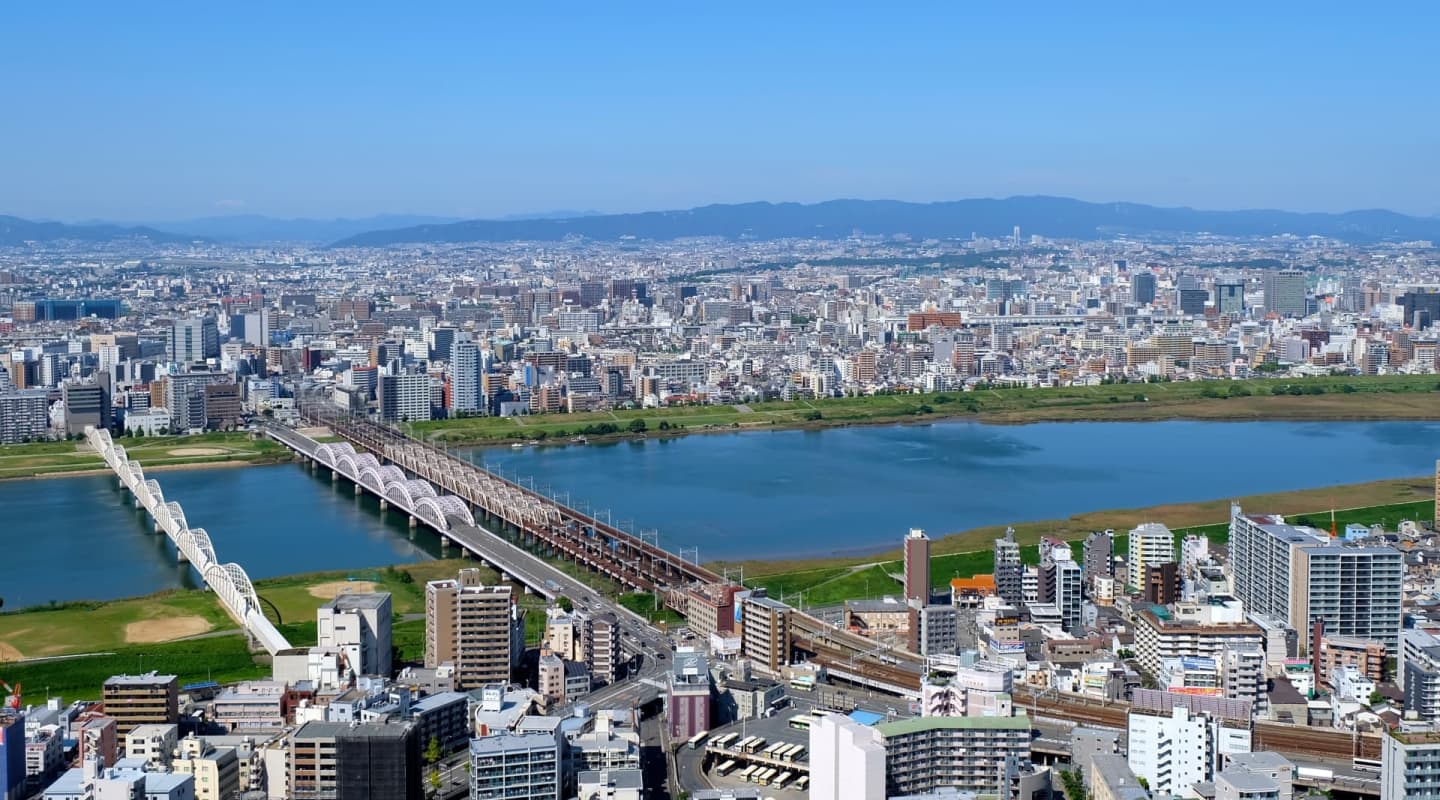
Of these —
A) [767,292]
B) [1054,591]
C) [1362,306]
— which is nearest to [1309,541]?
[1054,591]

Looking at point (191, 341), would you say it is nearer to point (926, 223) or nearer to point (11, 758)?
point (11, 758)

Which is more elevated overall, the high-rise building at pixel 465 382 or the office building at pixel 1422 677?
the high-rise building at pixel 465 382

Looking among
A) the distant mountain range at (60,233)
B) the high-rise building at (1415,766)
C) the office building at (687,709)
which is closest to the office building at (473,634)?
the office building at (687,709)

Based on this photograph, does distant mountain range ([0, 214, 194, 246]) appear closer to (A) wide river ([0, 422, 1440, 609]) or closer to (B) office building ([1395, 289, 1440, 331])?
(B) office building ([1395, 289, 1440, 331])

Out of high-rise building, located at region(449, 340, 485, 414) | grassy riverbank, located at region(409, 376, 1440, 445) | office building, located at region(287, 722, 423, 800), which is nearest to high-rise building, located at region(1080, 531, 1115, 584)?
office building, located at region(287, 722, 423, 800)

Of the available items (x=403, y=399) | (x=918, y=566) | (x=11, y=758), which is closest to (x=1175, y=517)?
(x=918, y=566)

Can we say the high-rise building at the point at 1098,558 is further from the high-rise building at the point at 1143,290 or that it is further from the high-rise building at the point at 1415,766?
the high-rise building at the point at 1143,290
